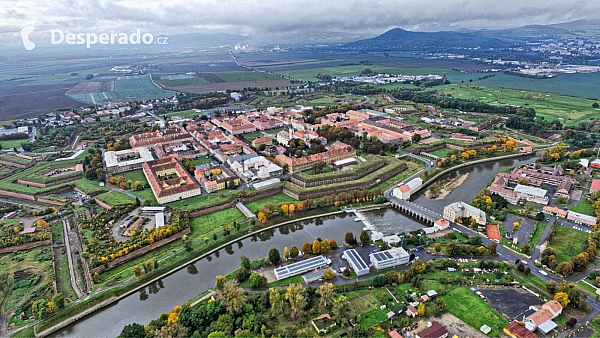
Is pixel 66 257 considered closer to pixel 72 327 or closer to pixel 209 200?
pixel 72 327

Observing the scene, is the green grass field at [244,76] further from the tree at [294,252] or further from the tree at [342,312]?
the tree at [342,312]

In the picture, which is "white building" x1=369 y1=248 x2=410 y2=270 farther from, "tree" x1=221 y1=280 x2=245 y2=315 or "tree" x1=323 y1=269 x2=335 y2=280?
"tree" x1=221 y1=280 x2=245 y2=315

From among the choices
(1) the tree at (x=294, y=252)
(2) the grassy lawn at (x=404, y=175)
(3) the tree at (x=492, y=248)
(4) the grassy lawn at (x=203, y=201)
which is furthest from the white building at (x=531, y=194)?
(4) the grassy lawn at (x=203, y=201)

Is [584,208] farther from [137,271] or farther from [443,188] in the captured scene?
[137,271]

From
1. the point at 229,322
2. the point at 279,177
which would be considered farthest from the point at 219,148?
the point at 229,322

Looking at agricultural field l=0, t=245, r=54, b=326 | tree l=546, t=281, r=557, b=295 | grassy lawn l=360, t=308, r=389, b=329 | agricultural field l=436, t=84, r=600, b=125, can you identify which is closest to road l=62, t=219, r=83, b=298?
agricultural field l=0, t=245, r=54, b=326

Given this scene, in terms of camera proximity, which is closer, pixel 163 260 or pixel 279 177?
pixel 163 260
